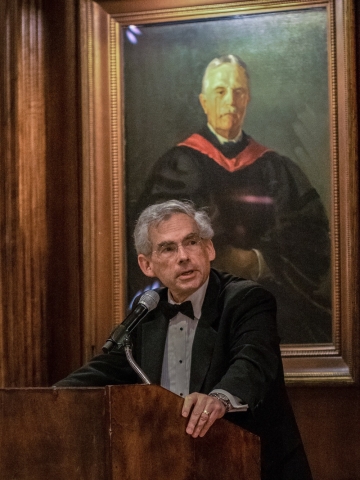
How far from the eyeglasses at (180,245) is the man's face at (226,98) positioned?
107cm

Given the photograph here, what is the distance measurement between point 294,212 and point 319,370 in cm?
79

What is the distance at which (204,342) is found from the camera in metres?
3.36

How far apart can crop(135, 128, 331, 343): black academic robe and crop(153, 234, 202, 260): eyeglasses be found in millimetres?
888

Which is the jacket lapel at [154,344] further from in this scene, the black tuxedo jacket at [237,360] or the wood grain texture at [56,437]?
the wood grain texture at [56,437]

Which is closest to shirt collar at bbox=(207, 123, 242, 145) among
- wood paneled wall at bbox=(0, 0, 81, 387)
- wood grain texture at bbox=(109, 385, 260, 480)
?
wood paneled wall at bbox=(0, 0, 81, 387)

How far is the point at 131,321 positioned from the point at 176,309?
23.4 inches

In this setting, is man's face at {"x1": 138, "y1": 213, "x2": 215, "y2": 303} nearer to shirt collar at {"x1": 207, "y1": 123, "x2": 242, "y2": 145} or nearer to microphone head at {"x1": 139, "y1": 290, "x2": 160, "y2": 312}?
microphone head at {"x1": 139, "y1": 290, "x2": 160, "y2": 312}

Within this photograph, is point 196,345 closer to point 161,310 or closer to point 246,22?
point 161,310

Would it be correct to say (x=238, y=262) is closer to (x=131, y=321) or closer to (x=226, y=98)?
(x=226, y=98)

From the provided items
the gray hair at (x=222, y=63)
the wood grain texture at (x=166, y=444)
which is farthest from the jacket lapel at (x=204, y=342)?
the gray hair at (x=222, y=63)

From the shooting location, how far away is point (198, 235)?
3576mm

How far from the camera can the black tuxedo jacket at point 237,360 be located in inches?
121

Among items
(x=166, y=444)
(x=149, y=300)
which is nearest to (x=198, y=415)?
(x=166, y=444)

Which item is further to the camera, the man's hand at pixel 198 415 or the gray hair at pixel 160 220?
the gray hair at pixel 160 220
